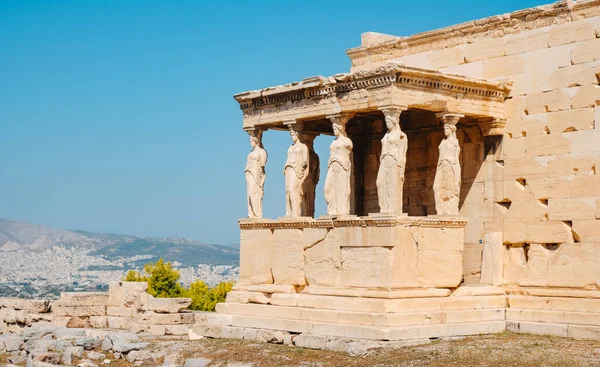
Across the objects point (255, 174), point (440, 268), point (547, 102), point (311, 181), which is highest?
point (547, 102)

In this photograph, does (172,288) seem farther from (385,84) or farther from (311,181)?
(385,84)

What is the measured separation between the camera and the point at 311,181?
20.4 metres

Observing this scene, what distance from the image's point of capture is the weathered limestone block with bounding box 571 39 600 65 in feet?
57.4

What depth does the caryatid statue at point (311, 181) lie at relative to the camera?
66.4 feet

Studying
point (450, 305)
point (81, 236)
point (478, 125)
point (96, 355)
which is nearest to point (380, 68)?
point (478, 125)

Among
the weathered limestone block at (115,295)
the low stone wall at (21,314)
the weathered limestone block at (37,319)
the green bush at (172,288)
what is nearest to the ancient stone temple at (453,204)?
the weathered limestone block at (115,295)

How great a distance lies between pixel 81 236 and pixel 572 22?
89682 millimetres

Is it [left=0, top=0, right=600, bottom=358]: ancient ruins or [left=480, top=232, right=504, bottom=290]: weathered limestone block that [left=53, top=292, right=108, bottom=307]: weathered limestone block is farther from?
[left=480, top=232, right=504, bottom=290]: weathered limestone block

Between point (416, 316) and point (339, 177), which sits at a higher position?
point (339, 177)

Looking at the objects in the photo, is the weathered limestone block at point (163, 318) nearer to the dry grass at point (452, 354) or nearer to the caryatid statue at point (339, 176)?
the dry grass at point (452, 354)

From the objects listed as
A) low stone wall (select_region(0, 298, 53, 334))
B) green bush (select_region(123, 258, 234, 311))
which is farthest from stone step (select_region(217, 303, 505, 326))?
green bush (select_region(123, 258, 234, 311))

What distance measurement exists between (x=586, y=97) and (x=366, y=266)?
4.34m

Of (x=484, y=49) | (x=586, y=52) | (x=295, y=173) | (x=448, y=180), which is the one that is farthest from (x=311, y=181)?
(x=586, y=52)

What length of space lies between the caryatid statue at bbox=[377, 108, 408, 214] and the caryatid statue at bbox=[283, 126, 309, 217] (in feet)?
7.26
